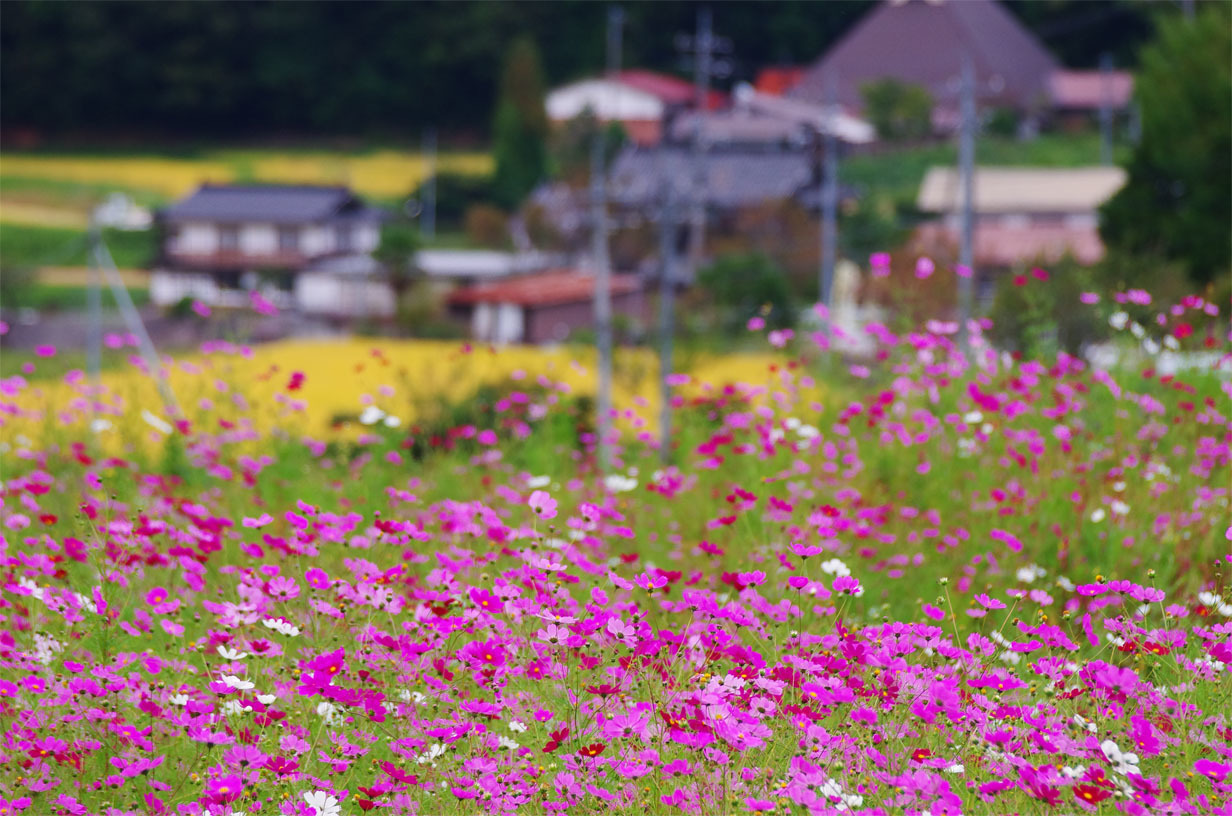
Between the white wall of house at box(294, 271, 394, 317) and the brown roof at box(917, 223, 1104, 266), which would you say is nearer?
the brown roof at box(917, 223, 1104, 266)

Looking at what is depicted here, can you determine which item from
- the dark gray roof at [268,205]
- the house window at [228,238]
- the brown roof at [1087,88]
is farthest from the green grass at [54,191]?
the brown roof at [1087,88]

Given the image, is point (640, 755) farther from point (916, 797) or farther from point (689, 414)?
→ point (689, 414)

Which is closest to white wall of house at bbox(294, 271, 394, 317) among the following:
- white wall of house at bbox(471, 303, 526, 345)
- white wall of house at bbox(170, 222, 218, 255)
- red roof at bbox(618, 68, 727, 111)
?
white wall of house at bbox(471, 303, 526, 345)

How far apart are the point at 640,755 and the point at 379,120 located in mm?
43260

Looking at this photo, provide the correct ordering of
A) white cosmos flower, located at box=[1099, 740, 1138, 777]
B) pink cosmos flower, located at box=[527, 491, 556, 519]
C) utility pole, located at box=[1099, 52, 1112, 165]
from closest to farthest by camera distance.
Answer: white cosmos flower, located at box=[1099, 740, 1138, 777] < pink cosmos flower, located at box=[527, 491, 556, 519] < utility pole, located at box=[1099, 52, 1112, 165]

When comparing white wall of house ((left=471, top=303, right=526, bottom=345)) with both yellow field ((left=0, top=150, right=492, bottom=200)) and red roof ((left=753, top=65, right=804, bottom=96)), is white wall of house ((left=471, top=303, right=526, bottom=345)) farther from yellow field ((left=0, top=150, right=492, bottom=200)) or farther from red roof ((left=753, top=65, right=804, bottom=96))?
red roof ((left=753, top=65, right=804, bottom=96))

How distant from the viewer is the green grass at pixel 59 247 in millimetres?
35969

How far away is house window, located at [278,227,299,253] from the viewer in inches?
1578

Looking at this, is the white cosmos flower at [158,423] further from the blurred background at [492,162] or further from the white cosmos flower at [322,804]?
the blurred background at [492,162]

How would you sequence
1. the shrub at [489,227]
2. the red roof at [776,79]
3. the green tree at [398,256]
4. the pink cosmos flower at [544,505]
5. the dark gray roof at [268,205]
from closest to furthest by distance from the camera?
the pink cosmos flower at [544,505] → the green tree at [398,256] → the shrub at [489,227] → the dark gray roof at [268,205] → the red roof at [776,79]

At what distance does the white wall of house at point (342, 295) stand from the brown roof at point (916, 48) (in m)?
20.1

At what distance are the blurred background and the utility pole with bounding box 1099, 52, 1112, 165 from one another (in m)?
0.19

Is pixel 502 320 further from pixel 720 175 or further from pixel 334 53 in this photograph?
pixel 334 53

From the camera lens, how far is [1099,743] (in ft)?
8.30
